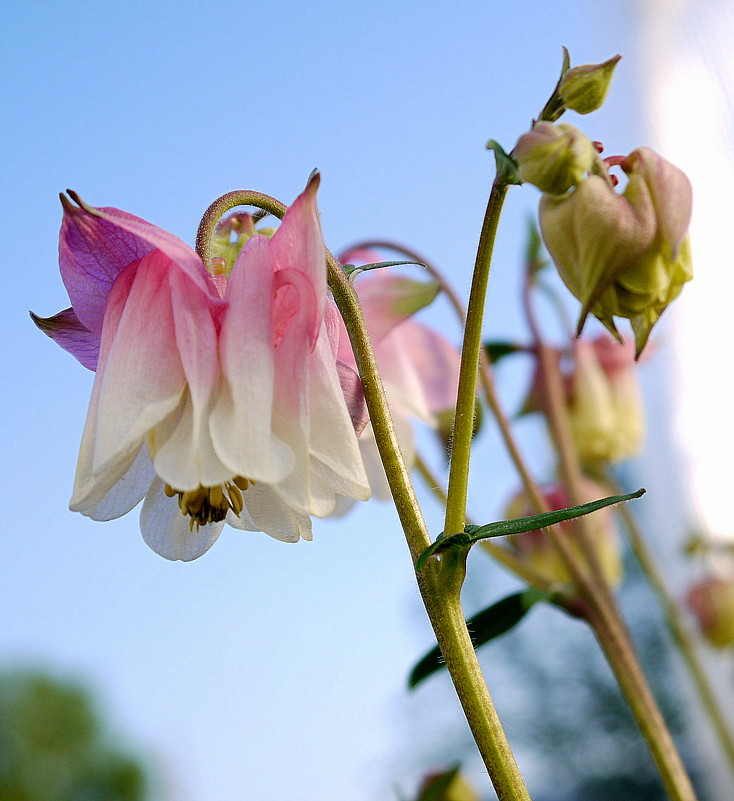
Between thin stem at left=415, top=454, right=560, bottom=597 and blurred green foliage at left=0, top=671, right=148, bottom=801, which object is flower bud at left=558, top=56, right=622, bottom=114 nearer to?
thin stem at left=415, top=454, right=560, bottom=597

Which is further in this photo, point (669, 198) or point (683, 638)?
point (683, 638)

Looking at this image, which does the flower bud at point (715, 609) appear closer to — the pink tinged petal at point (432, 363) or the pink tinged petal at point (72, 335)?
the pink tinged petal at point (432, 363)

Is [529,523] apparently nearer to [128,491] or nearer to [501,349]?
[128,491]

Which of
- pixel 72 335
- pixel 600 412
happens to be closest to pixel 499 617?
pixel 72 335

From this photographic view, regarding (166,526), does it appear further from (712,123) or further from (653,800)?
(653,800)

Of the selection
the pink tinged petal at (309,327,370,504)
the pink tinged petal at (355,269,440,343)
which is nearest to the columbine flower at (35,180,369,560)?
the pink tinged petal at (309,327,370,504)

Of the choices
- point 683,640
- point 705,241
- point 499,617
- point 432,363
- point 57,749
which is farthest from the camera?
point 57,749

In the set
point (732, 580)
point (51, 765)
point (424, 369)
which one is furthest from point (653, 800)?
point (51, 765)
